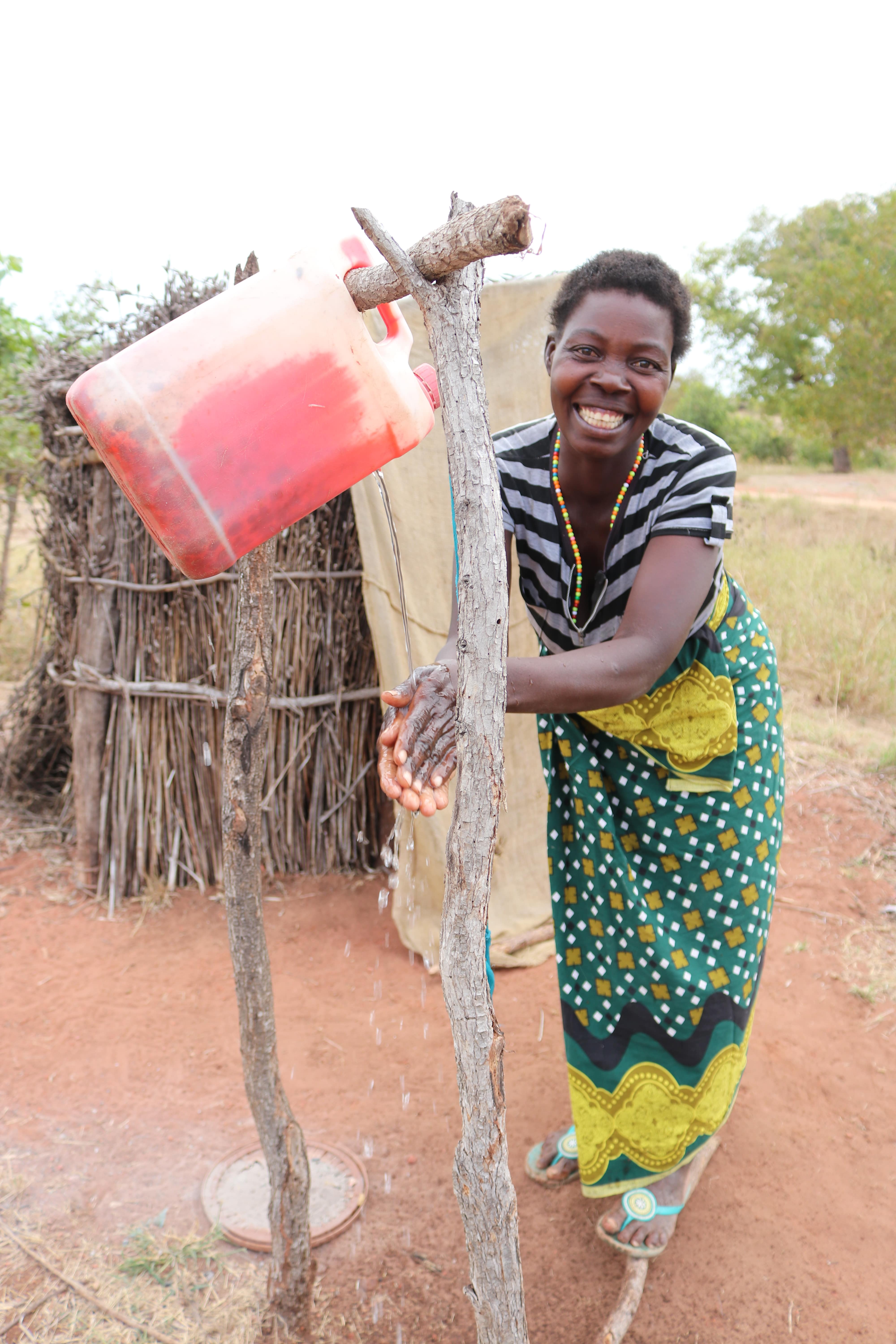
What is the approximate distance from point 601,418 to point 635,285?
22 cm

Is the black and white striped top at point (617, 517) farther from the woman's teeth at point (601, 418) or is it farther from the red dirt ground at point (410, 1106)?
the red dirt ground at point (410, 1106)

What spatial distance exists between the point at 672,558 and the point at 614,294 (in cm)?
45

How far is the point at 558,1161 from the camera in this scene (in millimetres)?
2230

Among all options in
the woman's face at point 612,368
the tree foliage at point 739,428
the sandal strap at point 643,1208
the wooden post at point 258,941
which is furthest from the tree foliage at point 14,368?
the tree foliage at point 739,428

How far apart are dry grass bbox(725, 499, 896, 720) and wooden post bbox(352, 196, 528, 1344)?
383 cm

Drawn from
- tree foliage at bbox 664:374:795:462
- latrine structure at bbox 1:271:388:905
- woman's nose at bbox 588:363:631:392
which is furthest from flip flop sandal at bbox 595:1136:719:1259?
tree foliage at bbox 664:374:795:462

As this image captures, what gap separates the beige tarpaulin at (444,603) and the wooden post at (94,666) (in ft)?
3.33

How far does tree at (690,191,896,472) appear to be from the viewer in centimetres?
1090

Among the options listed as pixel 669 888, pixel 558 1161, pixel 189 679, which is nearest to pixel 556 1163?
pixel 558 1161

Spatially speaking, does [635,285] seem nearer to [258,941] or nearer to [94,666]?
[258,941]

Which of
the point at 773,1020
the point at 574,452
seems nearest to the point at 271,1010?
the point at 574,452

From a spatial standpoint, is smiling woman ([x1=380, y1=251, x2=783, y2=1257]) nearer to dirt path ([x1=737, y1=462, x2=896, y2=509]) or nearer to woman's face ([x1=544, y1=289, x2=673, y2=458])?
woman's face ([x1=544, y1=289, x2=673, y2=458])

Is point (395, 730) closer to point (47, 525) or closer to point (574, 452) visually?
point (574, 452)

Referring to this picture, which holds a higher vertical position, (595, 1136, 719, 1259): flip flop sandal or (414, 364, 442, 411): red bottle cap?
(414, 364, 442, 411): red bottle cap
